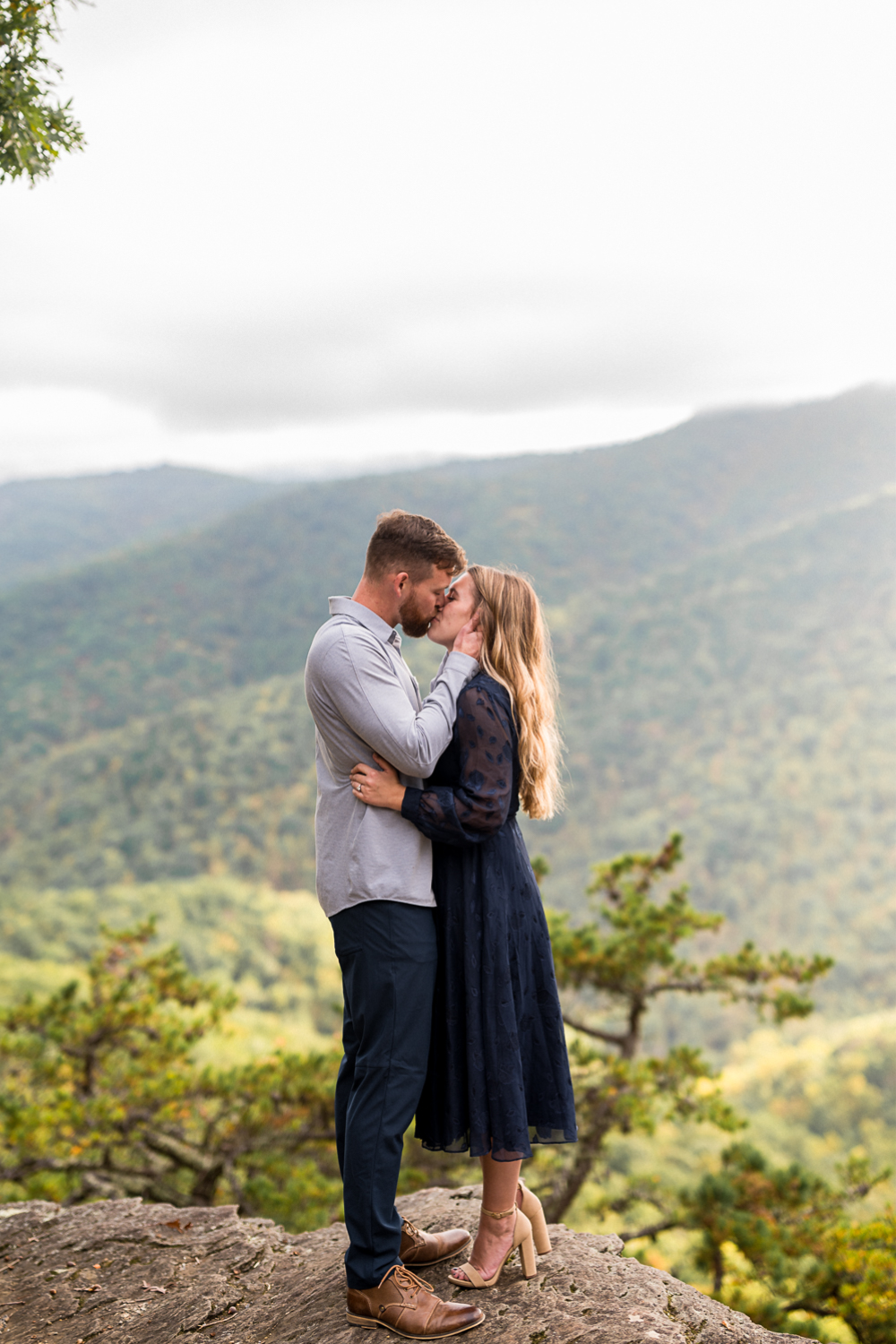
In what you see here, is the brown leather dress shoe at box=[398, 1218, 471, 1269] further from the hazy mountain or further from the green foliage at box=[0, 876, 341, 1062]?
the hazy mountain

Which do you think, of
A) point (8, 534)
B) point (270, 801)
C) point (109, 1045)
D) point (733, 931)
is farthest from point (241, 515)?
point (109, 1045)

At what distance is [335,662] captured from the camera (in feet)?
7.38

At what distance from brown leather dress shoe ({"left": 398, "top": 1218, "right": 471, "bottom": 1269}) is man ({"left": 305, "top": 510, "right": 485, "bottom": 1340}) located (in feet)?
0.74

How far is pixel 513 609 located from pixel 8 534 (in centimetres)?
12942

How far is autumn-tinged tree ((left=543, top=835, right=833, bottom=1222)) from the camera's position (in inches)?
240

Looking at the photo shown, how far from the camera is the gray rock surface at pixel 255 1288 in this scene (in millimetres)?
2330

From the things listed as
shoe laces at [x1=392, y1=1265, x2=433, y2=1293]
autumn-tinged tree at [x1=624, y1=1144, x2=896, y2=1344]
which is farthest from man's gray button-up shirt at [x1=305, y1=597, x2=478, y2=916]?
autumn-tinged tree at [x1=624, y1=1144, x2=896, y2=1344]

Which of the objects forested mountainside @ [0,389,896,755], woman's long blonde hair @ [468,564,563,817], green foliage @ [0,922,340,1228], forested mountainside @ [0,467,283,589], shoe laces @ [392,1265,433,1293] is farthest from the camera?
forested mountainside @ [0,467,283,589]

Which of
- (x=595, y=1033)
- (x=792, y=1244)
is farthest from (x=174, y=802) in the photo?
(x=792, y=1244)

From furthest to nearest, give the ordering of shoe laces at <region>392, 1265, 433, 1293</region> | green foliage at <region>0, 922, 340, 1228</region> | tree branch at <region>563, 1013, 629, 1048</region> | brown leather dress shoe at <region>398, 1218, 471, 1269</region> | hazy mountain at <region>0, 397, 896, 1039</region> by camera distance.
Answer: hazy mountain at <region>0, 397, 896, 1039</region>, tree branch at <region>563, 1013, 629, 1048</region>, green foliage at <region>0, 922, 340, 1228</region>, brown leather dress shoe at <region>398, 1218, 471, 1269</region>, shoe laces at <region>392, 1265, 433, 1293</region>

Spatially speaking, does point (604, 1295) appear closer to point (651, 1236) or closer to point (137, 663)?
point (651, 1236)

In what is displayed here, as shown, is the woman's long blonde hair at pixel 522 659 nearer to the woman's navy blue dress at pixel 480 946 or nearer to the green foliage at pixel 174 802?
the woman's navy blue dress at pixel 480 946

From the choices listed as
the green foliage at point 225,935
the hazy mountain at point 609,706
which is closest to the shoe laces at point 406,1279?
the green foliage at point 225,935

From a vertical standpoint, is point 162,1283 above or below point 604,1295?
below
